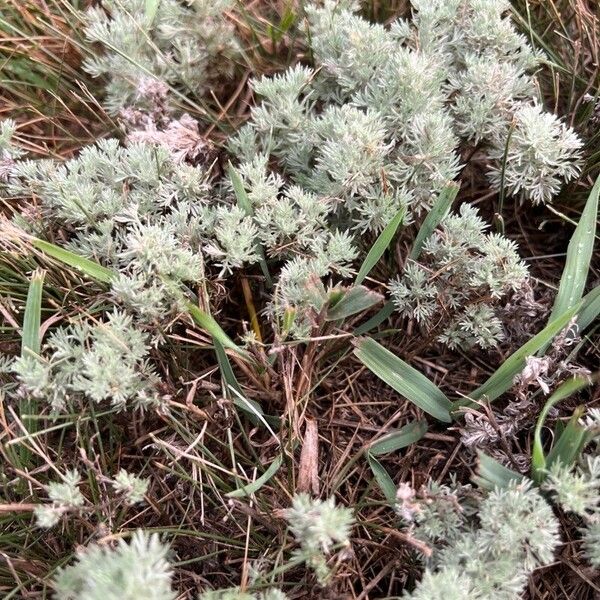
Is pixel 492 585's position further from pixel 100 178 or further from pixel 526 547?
pixel 100 178

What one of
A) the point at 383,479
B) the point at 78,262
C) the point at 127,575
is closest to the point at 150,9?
the point at 78,262

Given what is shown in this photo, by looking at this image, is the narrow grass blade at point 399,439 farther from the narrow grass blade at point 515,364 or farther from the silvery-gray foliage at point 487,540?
the silvery-gray foliage at point 487,540

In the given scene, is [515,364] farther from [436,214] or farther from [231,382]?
[231,382]

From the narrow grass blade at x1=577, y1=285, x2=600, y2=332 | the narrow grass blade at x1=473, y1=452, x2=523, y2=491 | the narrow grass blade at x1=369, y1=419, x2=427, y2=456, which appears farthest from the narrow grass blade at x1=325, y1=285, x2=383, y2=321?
the narrow grass blade at x1=577, y1=285, x2=600, y2=332

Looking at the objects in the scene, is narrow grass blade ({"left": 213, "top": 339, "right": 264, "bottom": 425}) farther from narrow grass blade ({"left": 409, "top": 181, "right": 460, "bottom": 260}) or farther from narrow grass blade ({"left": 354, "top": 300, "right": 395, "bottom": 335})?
narrow grass blade ({"left": 409, "top": 181, "right": 460, "bottom": 260})

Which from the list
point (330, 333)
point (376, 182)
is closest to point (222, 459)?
point (330, 333)

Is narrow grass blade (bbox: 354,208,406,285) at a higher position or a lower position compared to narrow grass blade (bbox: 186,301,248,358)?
higher

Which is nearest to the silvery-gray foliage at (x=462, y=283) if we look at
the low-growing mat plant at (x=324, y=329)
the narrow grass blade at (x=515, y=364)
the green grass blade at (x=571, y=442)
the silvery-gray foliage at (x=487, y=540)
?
the low-growing mat plant at (x=324, y=329)
